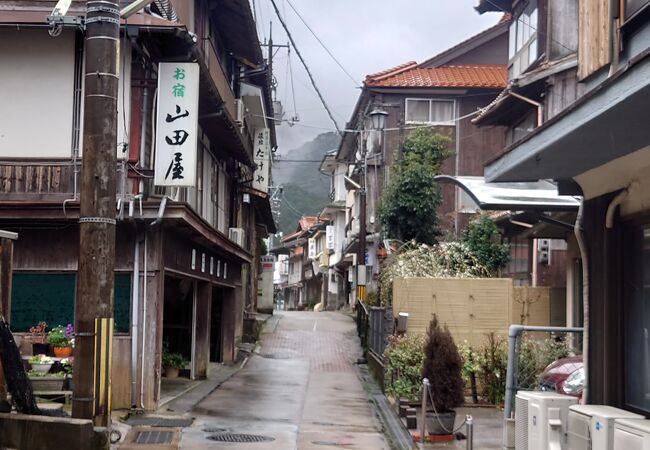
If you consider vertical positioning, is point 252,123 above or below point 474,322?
above

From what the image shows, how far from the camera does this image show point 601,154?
6.75m

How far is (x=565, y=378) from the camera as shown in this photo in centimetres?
1139

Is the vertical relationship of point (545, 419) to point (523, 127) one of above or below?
below

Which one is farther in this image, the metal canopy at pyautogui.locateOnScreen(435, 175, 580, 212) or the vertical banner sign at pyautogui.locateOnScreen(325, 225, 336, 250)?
the vertical banner sign at pyautogui.locateOnScreen(325, 225, 336, 250)

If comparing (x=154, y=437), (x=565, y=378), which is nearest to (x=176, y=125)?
(x=154, y=437)

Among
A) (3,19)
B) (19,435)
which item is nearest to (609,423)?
(19,435)

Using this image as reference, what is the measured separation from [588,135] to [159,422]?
370 inches

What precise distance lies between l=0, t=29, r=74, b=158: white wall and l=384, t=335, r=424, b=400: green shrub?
755cm

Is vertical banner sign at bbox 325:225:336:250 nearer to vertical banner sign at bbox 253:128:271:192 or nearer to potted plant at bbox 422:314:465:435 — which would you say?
vertical banner sign at bbox 253:128:271:192

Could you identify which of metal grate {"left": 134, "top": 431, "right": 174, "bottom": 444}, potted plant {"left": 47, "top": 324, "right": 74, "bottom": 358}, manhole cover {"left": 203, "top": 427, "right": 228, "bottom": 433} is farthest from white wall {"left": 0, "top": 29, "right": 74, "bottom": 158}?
manhole cover {"left": 203, "top": 427, "right": 228, "bottom": 433}

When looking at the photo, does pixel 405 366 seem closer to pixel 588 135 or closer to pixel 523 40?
pixel 523 40

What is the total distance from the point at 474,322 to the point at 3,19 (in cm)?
1107

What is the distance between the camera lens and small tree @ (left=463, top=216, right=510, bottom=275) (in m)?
23.4

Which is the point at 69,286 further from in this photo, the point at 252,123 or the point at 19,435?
the point at 252,123
